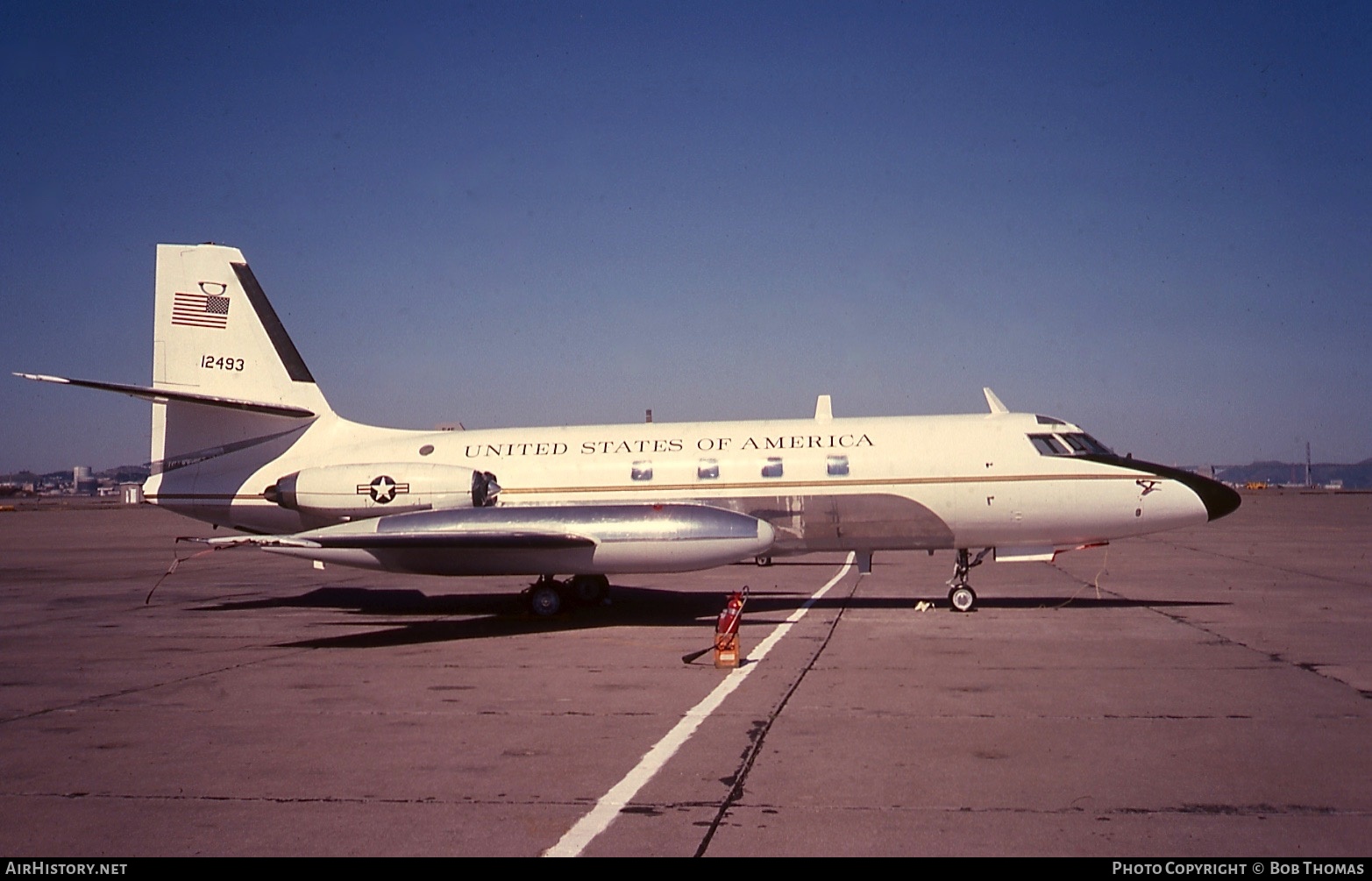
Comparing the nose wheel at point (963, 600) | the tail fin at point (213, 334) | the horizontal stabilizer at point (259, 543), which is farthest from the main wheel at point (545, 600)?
the nose wheel at point (963, 600)

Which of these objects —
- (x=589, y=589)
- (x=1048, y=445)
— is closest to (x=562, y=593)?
(x=589, y=589)

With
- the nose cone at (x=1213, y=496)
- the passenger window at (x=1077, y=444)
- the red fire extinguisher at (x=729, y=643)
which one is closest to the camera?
the red fire extinguisher at (x=729, y=643)

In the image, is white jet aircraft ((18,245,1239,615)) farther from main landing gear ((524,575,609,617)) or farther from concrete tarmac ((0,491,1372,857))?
concrete tarmac ((0,491,1372,857))

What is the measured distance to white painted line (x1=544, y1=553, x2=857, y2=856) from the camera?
6.29m

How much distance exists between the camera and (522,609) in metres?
19.4

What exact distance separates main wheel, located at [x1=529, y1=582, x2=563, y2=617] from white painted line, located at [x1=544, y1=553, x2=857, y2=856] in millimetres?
5239

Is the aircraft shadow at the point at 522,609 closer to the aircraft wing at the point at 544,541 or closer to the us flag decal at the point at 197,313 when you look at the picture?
the aircraft wing at the point at 544,541

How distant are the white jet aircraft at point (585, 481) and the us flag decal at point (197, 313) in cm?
3

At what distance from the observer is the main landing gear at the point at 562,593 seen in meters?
18.1

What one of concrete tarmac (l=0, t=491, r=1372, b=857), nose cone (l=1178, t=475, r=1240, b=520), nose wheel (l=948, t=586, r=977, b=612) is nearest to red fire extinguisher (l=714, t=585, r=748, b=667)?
concrete tarmac (l=0, t=491, r=1372, b=857)

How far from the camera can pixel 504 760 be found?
8320mm
